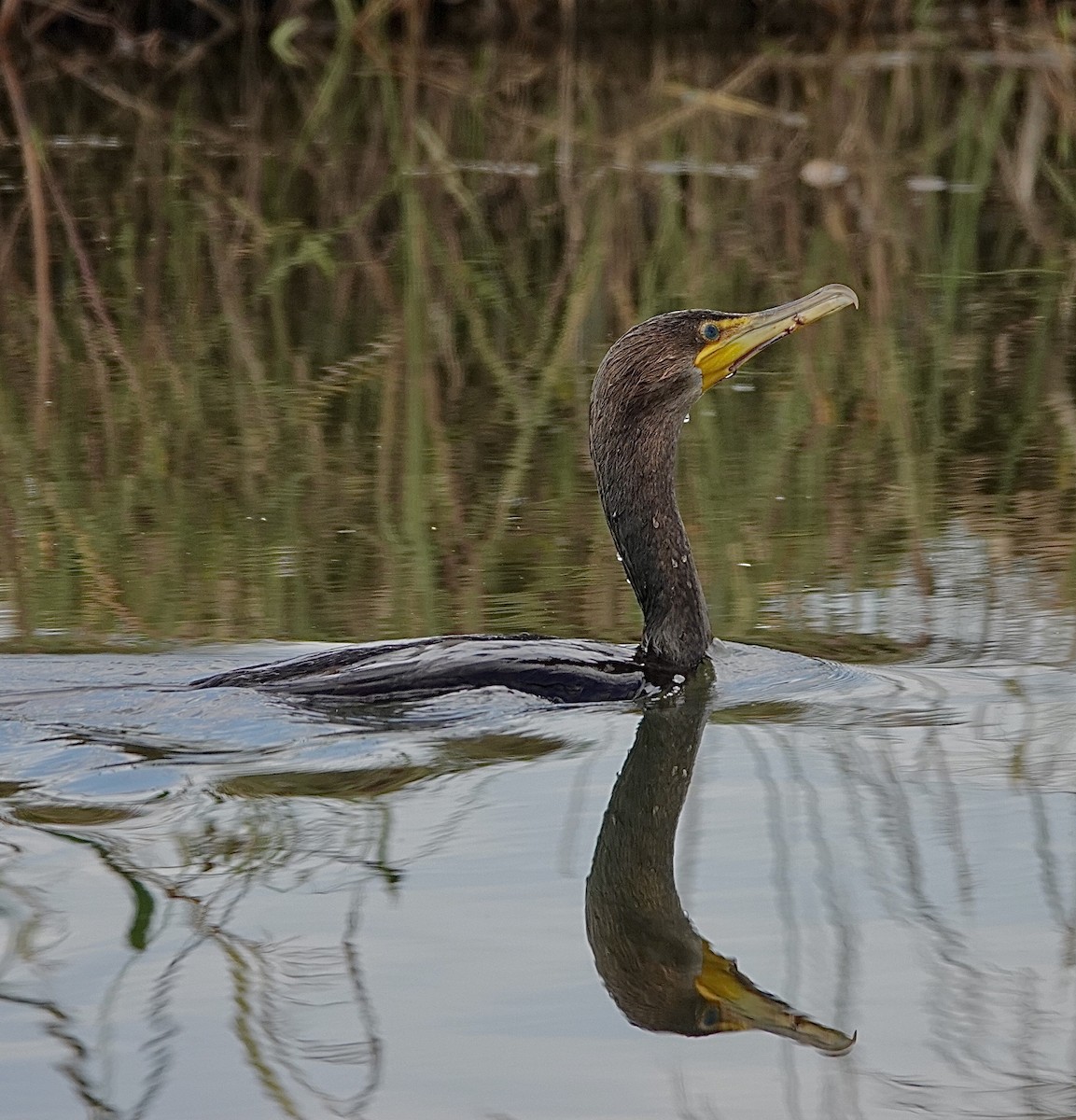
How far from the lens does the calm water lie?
3.12 m

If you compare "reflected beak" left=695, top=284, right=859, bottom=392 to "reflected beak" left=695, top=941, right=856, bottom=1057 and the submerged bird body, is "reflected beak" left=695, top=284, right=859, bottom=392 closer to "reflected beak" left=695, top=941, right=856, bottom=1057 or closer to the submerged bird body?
the submerged bird body

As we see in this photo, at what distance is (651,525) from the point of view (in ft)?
16.8

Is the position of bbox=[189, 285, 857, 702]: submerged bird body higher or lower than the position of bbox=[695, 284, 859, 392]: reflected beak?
lower

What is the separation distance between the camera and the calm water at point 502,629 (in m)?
3.12

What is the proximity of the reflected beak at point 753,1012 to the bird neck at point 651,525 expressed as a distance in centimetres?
174

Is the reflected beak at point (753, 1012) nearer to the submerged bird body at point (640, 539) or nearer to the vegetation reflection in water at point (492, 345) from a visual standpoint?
the submerged bird body at point (640, 539)

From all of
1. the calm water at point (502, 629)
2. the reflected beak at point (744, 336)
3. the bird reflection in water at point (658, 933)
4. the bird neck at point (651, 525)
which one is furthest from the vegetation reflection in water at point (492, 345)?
the bird reflection in water at point (658, 933)

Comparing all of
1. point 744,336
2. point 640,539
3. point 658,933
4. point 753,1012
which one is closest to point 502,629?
point 640,539

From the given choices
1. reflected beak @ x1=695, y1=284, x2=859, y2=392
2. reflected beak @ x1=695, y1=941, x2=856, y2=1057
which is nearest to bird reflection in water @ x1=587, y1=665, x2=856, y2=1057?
reflected beak @ x1=695, y1=941, x2=856, y2=1057

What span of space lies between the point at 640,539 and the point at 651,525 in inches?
1.9

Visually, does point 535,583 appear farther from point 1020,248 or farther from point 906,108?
point 906,108

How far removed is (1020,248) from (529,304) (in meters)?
2.55

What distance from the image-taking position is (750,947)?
3.38m

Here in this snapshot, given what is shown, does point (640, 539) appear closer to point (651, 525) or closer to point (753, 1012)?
point (651, 525)
